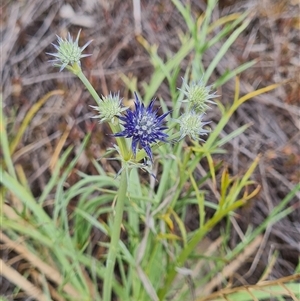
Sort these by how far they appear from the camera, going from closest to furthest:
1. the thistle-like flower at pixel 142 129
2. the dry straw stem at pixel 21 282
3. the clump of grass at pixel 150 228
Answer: the thistle-like flower at pixel 142 129, the clump of grass at pixel 150 228, the dry straw stem at pixel 21 282

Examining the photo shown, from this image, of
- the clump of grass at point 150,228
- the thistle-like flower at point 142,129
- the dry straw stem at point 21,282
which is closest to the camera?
the thistle-like flower at point 142,129

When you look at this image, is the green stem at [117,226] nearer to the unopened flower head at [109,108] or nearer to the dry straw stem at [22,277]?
the unopened flower head at [109,108]

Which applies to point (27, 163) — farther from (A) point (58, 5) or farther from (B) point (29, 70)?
(A) point (58, 5)

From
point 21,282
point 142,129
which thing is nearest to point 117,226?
point 142,129

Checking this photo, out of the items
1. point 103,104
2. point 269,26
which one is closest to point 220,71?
point 269,26

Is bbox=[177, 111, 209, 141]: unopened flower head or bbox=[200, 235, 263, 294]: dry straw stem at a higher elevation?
bbox=[177, 111, 209, 141]: unopened flower head

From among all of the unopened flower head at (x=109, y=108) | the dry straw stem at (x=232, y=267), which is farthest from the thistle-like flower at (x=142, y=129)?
the dry straw stem at (x=232, y=267)

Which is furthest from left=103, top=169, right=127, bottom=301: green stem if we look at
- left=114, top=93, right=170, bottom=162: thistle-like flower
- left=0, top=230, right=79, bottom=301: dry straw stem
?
left=0, top=230, right=79, bottom=301: dry straw stem

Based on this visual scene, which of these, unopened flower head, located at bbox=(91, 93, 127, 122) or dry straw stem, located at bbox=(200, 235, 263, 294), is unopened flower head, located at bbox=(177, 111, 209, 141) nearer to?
unopened flower head, located at bbox=(91, 93, 127, 122)

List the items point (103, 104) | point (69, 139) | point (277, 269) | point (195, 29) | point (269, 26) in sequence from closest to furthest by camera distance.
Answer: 1. point (103, 104)
2. point (195, 29)
3. point (277, 269)
4. point (69, 139)
5. point (269, 26)
